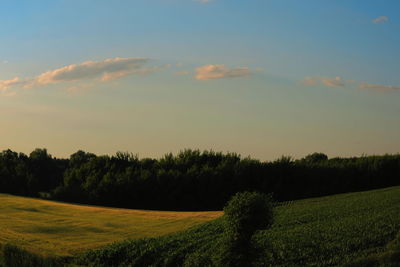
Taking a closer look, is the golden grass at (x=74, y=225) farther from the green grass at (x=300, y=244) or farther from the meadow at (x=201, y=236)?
the green grass at (x=300, y=244)

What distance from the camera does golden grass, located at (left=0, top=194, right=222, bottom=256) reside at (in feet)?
138

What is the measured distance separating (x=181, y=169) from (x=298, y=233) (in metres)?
49.0

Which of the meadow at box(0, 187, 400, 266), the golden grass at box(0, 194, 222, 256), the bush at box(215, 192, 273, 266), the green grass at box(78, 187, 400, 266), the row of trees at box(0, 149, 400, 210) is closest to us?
the bush at box(215, 192, 273, 266)

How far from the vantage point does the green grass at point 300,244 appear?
1310 inches

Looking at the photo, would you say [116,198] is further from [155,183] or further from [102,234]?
[102,234]

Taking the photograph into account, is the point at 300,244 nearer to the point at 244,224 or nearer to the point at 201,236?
the point at 244,224

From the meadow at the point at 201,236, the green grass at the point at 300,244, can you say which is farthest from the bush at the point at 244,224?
the green grass at the point at 300,244

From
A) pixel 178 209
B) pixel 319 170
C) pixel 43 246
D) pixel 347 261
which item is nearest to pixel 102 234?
pixel 43 246

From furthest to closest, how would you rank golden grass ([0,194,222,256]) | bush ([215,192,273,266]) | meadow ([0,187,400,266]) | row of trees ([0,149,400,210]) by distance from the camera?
row of trees ([0,149,400,210])
golden grass ([0,194,222,256])
meadow ([0,187,400,266])
bush ([215,192,273,266])

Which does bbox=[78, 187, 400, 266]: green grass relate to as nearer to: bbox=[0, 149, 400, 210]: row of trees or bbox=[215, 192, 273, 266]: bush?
bbox=[215, 192, 273, 266]: bush

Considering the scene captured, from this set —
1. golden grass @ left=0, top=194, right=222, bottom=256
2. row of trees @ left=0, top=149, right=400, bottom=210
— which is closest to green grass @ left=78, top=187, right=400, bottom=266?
golden grass @ left=0, top=194, right=222, bottom=256

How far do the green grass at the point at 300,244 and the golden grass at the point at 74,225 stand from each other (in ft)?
9.72

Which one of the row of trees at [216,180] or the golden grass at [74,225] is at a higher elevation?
the row of trees at [216,180]

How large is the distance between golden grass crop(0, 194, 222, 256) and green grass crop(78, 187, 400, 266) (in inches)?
117
